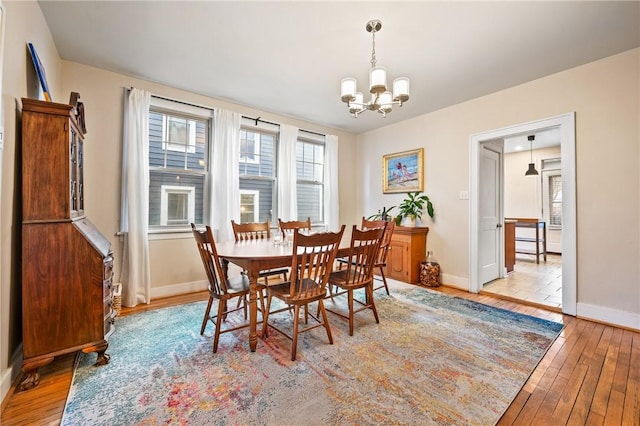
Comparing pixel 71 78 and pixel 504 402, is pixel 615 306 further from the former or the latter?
pixel 71 78

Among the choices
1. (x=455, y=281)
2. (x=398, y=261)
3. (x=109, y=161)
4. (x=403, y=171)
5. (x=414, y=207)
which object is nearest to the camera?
(x=109, y=161)

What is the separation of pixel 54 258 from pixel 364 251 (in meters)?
2.18

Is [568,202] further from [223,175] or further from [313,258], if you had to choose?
[223,175]

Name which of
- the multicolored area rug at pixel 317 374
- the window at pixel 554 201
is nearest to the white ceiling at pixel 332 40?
the multicolored area rug at pixel 317 374

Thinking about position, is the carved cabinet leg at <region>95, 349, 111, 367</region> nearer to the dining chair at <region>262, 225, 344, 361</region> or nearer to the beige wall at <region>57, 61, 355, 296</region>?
the dining chair at <region>262, 225, 344, 361</region>

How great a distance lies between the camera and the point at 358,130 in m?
5.16

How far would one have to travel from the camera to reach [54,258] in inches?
68.1

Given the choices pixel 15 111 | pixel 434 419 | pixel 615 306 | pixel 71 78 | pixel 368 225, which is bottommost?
pixel 434 419

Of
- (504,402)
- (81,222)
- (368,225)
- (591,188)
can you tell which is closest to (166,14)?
(81,222)

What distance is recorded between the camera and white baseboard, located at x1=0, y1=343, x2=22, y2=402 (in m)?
1.52

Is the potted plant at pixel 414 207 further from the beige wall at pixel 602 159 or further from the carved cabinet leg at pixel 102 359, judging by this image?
the carved cabinet leg at pixel 102 359

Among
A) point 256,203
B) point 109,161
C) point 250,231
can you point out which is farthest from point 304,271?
point 109,161

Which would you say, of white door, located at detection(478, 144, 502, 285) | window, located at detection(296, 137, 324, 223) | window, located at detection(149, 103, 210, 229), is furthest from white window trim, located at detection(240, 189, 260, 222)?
white door, located at detection(478, 144, 502, 285)

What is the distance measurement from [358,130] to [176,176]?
128 inches
